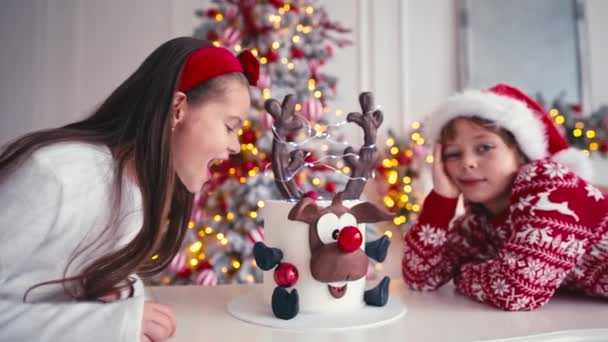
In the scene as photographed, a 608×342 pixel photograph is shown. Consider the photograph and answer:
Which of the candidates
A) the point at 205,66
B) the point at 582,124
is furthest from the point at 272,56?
the point at 582,124

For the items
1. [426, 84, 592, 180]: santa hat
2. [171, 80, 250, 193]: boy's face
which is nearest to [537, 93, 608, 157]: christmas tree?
[426, 84, 592, 180]: santa hat

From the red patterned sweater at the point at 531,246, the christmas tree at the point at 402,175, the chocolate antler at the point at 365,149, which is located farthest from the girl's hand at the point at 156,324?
the christmas tree at the point at 402,175

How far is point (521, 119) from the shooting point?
1.21 m

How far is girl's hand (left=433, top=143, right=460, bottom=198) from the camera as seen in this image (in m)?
1.24

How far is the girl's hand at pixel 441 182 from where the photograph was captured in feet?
4.06

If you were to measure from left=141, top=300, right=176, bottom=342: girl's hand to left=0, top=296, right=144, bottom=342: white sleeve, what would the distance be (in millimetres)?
24

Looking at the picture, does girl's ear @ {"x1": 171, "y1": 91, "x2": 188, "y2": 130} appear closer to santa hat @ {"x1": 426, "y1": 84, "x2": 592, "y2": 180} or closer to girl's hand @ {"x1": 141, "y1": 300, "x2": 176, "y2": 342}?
girl's hand @ {"x1": 141, "y1": 300, "x2": 176, "y2": 342}

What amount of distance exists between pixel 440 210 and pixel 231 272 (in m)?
1.12

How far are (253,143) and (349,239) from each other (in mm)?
1325

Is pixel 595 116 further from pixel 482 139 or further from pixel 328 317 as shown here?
pixel 328 317

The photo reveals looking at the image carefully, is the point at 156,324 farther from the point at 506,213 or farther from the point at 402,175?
the point at 402,175

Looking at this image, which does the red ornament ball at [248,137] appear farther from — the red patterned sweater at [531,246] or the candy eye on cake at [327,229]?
the candy eye on cake at [327,229]

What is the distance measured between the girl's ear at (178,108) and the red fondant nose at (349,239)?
1.21ft

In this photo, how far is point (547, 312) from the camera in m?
0.98
